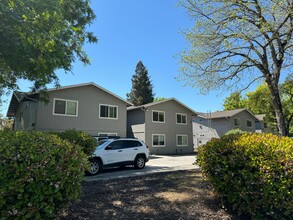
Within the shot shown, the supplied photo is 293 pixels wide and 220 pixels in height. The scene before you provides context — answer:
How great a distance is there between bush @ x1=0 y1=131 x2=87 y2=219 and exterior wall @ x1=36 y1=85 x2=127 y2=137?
1587 centimetres

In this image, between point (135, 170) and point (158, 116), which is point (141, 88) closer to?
point (158, 116)

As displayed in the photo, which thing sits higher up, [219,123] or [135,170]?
[219,123]

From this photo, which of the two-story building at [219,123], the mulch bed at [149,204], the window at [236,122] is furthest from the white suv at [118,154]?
the window at [236,122]

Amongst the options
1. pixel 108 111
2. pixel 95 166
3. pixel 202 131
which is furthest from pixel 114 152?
pixel 202 131

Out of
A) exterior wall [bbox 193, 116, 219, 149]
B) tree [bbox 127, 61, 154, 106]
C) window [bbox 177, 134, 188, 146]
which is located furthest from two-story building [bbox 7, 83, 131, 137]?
tree [bbox 127, 61, 154, 106]

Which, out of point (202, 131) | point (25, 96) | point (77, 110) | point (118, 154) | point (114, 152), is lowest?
point (118, 154)

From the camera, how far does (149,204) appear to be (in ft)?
16.7

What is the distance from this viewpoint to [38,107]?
60.2 ft

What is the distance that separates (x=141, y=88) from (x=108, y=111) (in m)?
26.1

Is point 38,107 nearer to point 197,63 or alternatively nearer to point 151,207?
point 197,63

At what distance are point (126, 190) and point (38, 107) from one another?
48.1 ft

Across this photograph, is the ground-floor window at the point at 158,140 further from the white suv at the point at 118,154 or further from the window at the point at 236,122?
the window at the point at 236,122

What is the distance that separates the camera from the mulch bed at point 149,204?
449 centimetres

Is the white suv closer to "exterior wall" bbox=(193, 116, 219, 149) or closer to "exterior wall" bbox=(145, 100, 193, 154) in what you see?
"exterior wall" bbox=(145, 100, 193, 154)
